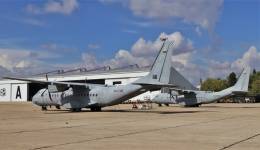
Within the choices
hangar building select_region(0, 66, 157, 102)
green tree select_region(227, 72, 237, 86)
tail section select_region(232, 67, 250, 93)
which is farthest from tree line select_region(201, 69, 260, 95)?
tail section select_region(232, 67, 250, 93)

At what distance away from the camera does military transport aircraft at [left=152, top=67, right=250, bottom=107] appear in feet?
211

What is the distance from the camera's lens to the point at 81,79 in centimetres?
12338

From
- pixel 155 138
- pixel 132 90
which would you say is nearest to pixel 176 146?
pixel 155 138

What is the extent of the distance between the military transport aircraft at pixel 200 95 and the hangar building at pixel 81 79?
4139 centimetres

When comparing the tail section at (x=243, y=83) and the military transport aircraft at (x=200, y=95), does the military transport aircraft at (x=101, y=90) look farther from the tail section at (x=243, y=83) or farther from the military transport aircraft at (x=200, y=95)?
the tail section at (x=243, y=83)

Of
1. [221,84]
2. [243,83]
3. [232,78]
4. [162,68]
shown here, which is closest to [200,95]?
[243,83]

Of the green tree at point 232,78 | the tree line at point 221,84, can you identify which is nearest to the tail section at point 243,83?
the tree line at point 221,84

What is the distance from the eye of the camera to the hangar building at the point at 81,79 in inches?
4547

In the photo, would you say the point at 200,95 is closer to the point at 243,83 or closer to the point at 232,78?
the point at 243,83

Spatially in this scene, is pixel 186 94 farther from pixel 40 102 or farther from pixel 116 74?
pixel 116 74

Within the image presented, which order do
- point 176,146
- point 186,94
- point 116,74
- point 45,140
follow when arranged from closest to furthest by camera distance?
point 176,146 → point 45,140 → point 186,94 → point 116,74

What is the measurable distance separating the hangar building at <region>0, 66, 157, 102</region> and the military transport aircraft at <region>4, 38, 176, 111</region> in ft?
207

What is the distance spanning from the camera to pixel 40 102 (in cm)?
4919

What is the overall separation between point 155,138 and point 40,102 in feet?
113
